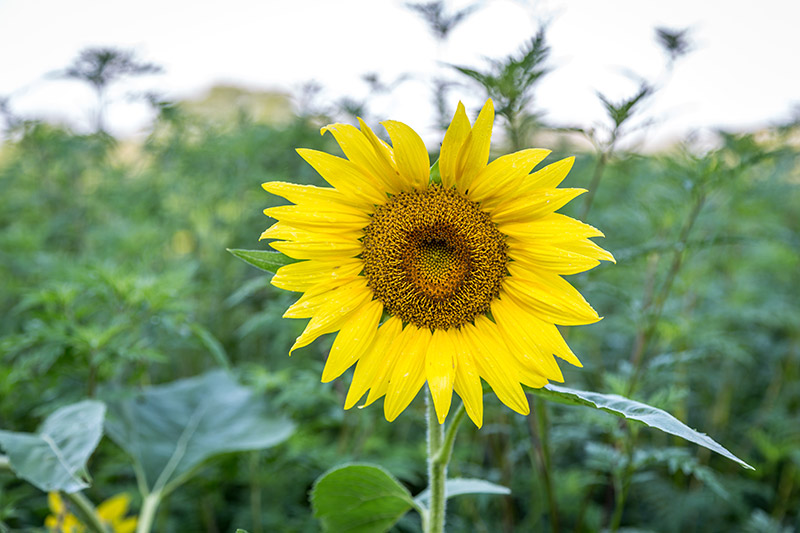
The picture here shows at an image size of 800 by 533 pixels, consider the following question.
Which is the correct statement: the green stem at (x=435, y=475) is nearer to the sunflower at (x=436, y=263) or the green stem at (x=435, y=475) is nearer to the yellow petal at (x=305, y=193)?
the sunflower at (x=436, y=263)

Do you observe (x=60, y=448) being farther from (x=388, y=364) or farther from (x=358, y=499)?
(x=388, y=364)

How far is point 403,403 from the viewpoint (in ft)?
2.92

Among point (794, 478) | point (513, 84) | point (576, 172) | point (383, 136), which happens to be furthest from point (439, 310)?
point (794, 478)

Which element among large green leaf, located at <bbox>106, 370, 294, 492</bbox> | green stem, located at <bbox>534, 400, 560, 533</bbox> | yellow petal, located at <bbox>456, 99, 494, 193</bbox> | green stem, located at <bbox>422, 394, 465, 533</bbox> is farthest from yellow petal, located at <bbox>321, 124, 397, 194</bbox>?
large green leaf, located at <bbox>106, 370, 294, 492</bbox>

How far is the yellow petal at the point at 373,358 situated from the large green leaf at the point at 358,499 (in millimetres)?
163

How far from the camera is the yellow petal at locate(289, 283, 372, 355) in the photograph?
0.86m

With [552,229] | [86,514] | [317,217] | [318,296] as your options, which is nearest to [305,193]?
[317,217]

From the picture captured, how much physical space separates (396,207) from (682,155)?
112 cm

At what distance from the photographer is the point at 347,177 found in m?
0.88

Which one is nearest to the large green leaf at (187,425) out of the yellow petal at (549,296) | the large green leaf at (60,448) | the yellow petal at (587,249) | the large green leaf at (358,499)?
the large green leaf at (60,448)

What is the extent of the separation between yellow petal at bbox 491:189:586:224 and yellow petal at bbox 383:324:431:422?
22 cm

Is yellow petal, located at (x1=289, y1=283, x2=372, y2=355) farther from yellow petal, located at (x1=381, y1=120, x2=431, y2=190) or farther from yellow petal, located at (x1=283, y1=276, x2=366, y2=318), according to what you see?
yellow petal, located at (x1=381, y1=120, x2=431, y2=190)

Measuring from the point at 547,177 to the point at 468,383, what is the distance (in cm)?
32

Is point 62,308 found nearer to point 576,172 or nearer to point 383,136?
point 383,136
